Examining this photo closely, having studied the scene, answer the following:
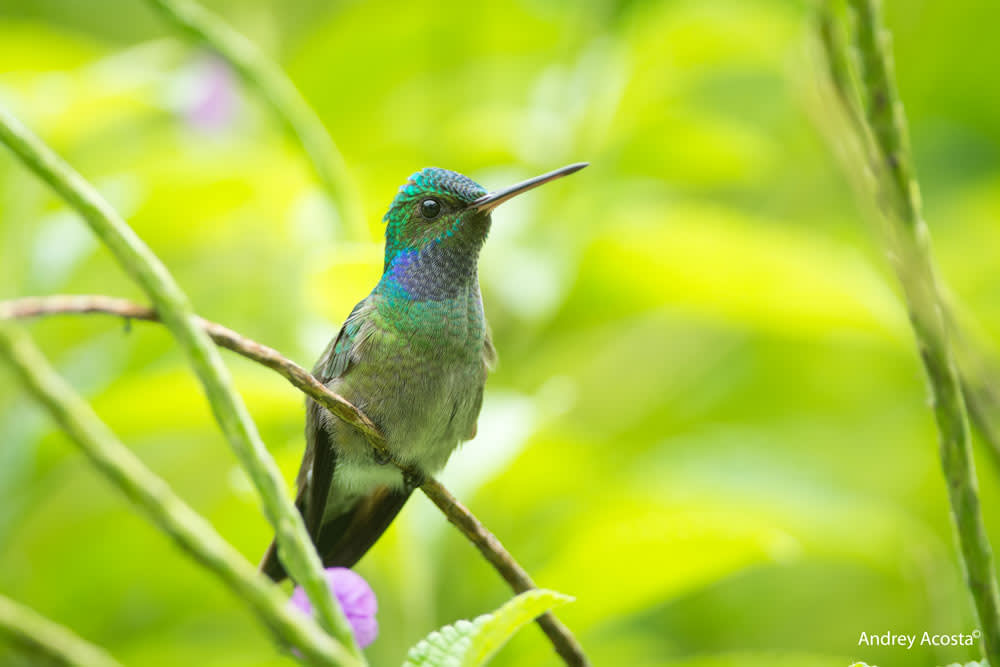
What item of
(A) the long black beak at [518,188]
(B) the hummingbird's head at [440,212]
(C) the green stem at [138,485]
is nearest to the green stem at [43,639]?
(C) the green stem at [138,485]

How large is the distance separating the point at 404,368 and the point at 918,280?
2.59 ft

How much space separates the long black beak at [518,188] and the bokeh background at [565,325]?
0.16 meters

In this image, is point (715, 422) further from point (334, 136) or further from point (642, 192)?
point (334, 136)

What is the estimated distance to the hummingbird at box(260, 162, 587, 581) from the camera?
1.03 metres

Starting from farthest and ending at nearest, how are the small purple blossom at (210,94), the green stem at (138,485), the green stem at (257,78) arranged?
the small purple blossom at (210,94), the green stem at (257,78), the green stem at (138,485)

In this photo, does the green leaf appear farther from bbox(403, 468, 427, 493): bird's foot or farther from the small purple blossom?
the small purple blossom

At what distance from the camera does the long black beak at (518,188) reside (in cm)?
69

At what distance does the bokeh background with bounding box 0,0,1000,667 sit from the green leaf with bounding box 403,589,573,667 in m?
0.52

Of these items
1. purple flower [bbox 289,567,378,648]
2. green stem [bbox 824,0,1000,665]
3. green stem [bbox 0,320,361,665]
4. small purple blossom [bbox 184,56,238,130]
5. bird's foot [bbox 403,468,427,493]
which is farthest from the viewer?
small purple blossom [bbox 184,56,238,130]

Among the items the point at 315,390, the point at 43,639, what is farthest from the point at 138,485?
the point at 315,390

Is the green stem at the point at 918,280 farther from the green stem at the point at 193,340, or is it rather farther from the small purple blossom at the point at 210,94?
the small purple blossom at the point at 210,94

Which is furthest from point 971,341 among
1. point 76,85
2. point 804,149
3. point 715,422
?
point 804,149

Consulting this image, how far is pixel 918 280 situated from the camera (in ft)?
1.62

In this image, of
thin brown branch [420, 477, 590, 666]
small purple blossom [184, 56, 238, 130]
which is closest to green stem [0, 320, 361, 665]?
thin brown branch [420, 477, 590, 666]
